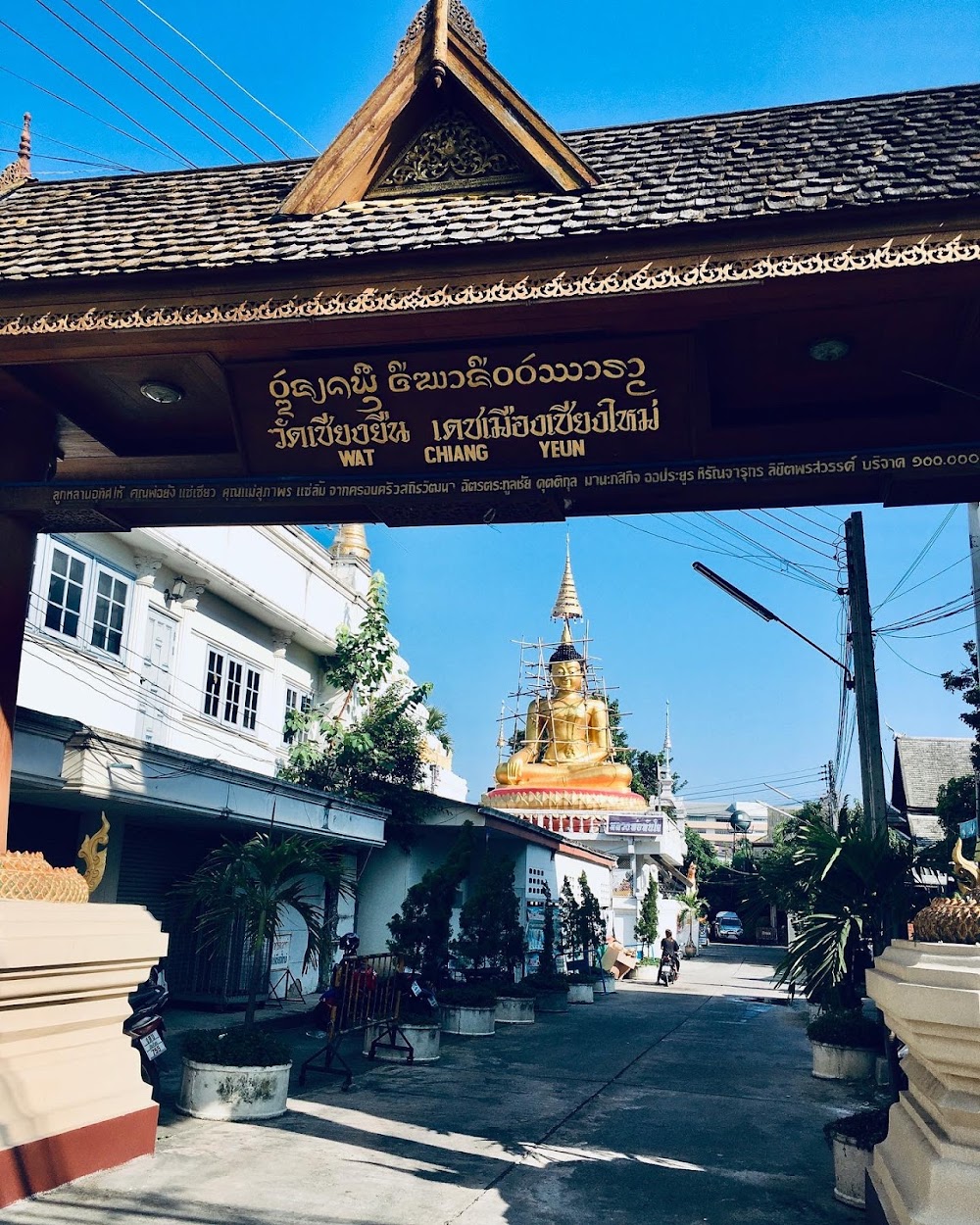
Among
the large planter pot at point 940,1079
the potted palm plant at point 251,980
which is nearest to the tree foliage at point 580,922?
the potted palm plant at point 251,980

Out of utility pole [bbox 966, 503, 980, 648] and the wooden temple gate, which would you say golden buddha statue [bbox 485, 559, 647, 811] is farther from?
the wooden temple gate

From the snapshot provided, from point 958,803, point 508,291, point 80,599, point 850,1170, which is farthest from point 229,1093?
Answer: point 958,803

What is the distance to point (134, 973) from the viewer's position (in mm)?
6734

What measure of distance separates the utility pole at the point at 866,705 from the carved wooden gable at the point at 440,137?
8261 mm

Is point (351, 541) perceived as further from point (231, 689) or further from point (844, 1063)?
point (844, 1063)

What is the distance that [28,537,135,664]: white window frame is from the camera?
543 inches

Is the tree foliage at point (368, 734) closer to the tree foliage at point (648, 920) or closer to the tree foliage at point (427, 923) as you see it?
the tree foliage at point (427, 923)

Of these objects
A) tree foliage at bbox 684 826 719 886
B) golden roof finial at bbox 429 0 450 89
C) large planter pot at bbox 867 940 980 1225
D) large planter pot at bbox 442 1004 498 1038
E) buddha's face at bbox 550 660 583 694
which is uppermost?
buddha's face at bbox 550 660 583 694

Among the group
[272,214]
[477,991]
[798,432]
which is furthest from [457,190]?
[477,991]

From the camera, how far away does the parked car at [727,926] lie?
197 feet

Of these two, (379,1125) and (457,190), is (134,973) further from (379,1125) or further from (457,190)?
(457,190)

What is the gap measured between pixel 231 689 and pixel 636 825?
16.2 m

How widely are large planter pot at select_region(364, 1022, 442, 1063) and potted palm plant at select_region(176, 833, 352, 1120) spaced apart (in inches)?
105

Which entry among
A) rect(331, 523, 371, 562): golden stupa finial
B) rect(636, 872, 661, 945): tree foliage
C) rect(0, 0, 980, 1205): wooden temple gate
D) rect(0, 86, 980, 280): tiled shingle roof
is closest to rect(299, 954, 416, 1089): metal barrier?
rect(0, 0, 980, 1205): wooden temple gate
